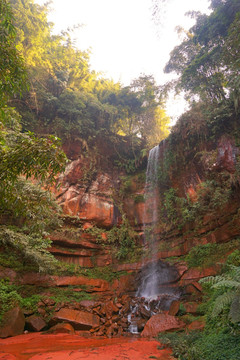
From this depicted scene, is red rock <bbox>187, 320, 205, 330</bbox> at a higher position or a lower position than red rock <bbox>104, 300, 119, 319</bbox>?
higher

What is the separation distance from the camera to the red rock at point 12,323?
18.7 feet

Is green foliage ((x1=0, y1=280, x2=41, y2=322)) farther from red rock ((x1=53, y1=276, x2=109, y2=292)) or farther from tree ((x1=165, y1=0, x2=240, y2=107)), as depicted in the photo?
tree ((x1=165, y1=0, x2=240, y2=107))

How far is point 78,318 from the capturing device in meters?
6.68

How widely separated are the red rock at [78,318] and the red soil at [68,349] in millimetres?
A: 764

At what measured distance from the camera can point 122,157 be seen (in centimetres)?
1691

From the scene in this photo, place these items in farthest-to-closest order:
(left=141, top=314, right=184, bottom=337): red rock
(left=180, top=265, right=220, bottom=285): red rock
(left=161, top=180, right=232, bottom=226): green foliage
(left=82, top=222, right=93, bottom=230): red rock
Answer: (left=82, top=222, right=93, bottom=230): red rock
(left=161, top=180, right=232, bottom=226): green foliage
(left=180, top=265, right=220, bottom=285): red rock
(left=141, top=314, right=184, bottom=337): red rock

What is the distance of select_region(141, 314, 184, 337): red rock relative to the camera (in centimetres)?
561

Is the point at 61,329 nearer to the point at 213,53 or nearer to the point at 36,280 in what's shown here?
the point at 36,280

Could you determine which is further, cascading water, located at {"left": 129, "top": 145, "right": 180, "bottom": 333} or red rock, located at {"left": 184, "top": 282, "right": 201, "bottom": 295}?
cascading water, located at {"left": 129, "top": 145, "right": 180, "bottom": 333}

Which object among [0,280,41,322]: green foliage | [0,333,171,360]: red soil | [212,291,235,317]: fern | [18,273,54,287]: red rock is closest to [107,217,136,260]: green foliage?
[18,273,54,287]: red rock

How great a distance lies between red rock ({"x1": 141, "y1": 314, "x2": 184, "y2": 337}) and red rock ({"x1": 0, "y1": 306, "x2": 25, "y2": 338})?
375 cm

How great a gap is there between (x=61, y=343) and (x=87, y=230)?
7.36 m

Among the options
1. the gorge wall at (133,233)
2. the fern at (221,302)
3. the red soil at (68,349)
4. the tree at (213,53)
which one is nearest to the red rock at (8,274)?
the gorge wall at (133,233)

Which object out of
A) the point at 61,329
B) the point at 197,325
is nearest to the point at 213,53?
the point at 197,325
